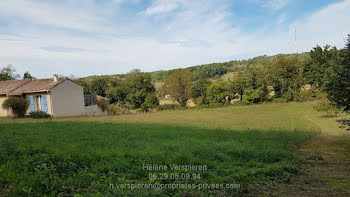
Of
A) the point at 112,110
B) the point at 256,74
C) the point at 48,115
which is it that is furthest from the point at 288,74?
the point at 48,115

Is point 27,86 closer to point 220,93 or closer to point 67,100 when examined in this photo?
point 67,100

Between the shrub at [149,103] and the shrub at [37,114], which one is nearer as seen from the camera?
the shrub at [37,114]

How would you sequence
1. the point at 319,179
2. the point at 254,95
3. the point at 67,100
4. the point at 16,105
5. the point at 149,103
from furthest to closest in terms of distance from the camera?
the point at 149,103 < the point at 254,95 < the point at 67,100 < the point at 16,105 < the point at 319,179

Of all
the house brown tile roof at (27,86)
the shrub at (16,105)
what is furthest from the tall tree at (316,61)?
the shrub at (16,105)

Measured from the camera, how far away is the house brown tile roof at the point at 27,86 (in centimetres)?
2754

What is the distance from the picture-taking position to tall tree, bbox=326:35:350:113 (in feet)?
32.7

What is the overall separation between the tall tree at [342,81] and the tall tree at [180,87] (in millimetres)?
39935

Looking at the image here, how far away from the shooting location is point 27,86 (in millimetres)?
28953

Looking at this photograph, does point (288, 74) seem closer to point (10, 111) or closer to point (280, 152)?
point (280, 152)

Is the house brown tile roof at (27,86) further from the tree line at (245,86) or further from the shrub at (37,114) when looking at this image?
the tree line at (245,86)

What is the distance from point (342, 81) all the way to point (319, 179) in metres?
5.42

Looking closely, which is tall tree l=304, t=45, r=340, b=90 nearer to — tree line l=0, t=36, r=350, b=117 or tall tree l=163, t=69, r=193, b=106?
tree line l=0, t=36, r=350, b=117

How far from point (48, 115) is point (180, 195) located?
2554cm

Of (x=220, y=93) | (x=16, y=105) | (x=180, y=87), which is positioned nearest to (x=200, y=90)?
(x=180, y=87)
